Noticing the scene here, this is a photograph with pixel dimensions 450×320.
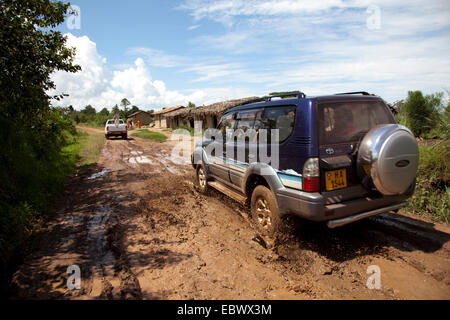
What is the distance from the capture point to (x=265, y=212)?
3906 millimetres

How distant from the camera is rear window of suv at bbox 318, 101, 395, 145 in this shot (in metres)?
3.23

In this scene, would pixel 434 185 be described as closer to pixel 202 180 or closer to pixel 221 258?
pixel 221 258

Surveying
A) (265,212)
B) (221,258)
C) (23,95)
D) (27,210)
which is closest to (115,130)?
(23,95)

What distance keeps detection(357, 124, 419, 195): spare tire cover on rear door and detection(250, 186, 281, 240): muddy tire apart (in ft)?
3.87

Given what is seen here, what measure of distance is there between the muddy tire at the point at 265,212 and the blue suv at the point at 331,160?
14 mm

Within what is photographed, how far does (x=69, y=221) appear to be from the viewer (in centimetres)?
480

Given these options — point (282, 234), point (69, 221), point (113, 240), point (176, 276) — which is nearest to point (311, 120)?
point (282, 234)

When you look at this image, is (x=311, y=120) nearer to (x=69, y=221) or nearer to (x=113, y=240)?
(x=113, y=240)

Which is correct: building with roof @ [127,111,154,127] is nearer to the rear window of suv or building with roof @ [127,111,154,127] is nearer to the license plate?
the rear window of suv

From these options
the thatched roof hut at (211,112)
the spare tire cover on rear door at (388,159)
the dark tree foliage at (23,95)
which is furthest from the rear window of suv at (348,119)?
the thatched roof hut at (211,112)

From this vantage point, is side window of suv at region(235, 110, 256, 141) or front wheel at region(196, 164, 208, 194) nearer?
side window of suv at region(235, 110, 256, 141)

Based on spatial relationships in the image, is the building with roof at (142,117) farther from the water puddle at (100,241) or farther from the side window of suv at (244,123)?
the side window of suv at (244,123)

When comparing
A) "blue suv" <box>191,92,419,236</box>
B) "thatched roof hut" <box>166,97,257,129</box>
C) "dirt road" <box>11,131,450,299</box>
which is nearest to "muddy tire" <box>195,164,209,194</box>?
"dirt road" <box>11,131,450,299</box>

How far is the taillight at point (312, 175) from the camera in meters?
3.10
